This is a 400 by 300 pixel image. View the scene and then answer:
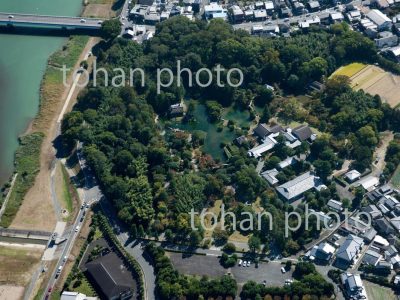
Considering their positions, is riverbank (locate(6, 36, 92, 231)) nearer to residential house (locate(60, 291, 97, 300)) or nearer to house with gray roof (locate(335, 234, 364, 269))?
residential house (locate(60, 291, 97, 300))

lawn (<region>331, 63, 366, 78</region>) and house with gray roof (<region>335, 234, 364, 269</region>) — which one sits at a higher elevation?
lawn (<region>331, 63, 366, 78</region>)

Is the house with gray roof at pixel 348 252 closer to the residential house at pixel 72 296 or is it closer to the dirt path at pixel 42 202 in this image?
the residential house at pixel 72 296

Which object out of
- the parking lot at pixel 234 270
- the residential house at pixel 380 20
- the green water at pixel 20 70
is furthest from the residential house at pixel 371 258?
the green water at pixel 20 70

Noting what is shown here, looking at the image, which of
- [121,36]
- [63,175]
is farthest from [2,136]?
[121,36]

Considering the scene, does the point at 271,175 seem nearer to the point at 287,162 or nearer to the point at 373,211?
the point at 287,162

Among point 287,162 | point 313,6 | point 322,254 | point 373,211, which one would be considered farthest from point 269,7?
point 322,254

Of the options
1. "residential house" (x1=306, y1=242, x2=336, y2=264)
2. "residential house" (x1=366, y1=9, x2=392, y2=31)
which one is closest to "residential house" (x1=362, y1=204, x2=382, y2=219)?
"residential house" (x1=306, y1=242, x2=336, y2=264)

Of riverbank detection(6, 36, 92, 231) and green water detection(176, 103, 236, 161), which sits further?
green water detection(176, 103, 236, 161)
